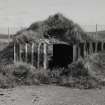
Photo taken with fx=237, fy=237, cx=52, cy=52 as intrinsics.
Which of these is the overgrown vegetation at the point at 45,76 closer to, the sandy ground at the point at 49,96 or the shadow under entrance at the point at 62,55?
the sandy ground at the point at 49,96

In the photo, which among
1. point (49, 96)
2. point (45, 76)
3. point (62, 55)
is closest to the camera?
point (49, 96)

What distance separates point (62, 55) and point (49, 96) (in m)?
7.47

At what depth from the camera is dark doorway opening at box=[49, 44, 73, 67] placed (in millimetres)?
17188

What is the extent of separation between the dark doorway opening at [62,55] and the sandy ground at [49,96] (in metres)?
4.62

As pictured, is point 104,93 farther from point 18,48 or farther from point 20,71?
point 18,48

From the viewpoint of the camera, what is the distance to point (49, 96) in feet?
35.4

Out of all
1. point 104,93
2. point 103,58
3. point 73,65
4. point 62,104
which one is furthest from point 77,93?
point 103,58

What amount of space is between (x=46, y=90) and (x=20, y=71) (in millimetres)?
2539

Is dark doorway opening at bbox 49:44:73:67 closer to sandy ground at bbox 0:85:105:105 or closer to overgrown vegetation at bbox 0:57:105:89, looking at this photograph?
overgrown vegetation at bbox 0:57:105:89

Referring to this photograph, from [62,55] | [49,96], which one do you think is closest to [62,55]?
[62,55]

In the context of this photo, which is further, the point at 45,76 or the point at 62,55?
the point at 62,55

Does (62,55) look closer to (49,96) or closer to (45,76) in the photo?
(45,76)

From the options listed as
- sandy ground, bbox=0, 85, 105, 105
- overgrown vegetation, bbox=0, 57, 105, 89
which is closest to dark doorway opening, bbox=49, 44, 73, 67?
overgrown vegetation, bbox=0, 57, 105, 89

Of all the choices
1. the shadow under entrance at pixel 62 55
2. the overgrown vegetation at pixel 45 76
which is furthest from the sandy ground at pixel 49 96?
the shadow under entrance at pixel 62 55
